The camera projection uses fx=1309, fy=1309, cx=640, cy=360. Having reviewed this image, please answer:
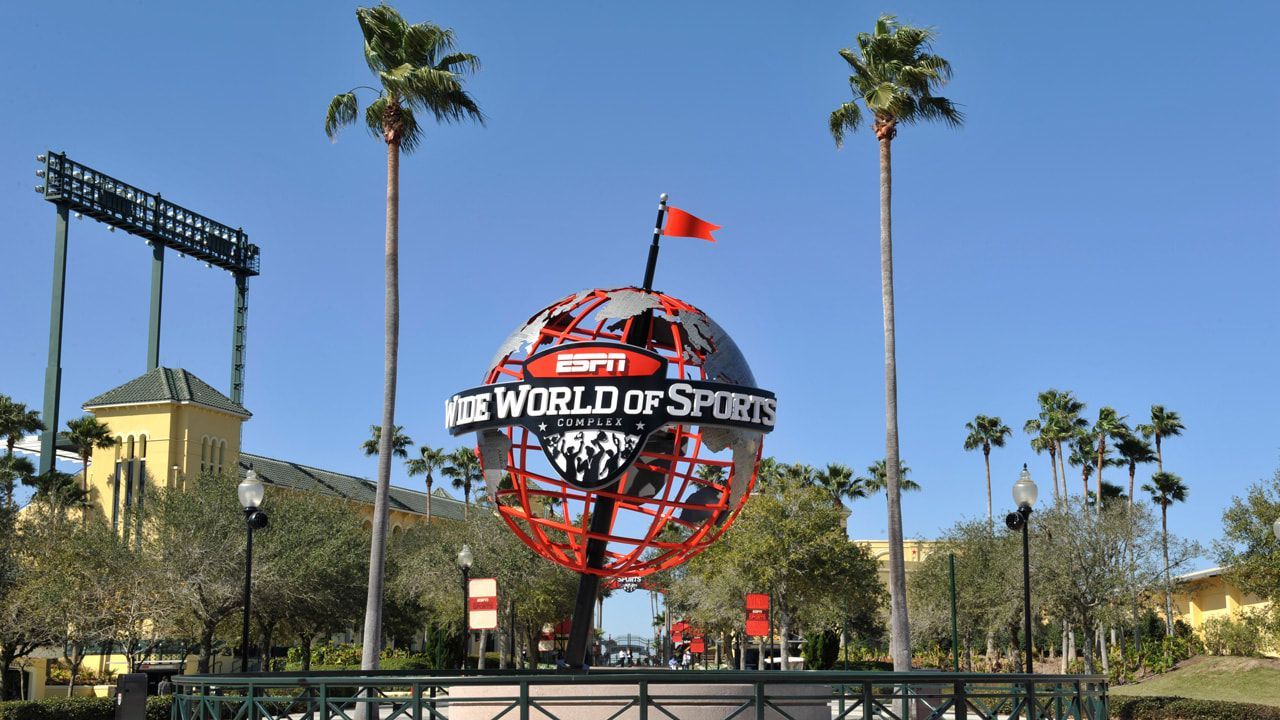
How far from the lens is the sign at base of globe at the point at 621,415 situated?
17891 millimetres

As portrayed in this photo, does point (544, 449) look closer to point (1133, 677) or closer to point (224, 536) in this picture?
point (224, 536)

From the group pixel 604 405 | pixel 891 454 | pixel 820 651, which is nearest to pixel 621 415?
pixel 604 405

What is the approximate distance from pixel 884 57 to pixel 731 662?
56.0 m

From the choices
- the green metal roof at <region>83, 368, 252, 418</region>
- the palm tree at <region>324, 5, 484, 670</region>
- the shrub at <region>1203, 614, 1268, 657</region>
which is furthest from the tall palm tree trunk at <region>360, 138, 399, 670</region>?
the green metal roof at <region>83, 368, 252, 418</region>

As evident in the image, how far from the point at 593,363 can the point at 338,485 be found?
260 ft

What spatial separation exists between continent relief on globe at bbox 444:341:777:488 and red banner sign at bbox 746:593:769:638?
953 inches

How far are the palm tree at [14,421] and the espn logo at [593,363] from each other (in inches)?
1654

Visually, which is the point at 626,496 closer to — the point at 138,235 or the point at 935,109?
the point at 935,109

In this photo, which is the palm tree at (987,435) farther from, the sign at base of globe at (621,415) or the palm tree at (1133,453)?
the sign at base of globe at (621,415)

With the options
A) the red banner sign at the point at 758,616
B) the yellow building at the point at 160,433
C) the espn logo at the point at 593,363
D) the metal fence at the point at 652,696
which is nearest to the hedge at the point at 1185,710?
the red banner sign at the point at 758,616

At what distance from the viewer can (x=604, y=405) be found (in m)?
17.9

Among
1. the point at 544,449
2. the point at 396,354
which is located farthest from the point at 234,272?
the point at 544,449

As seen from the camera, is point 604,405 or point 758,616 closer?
point 604,405

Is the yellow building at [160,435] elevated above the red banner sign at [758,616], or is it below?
above
